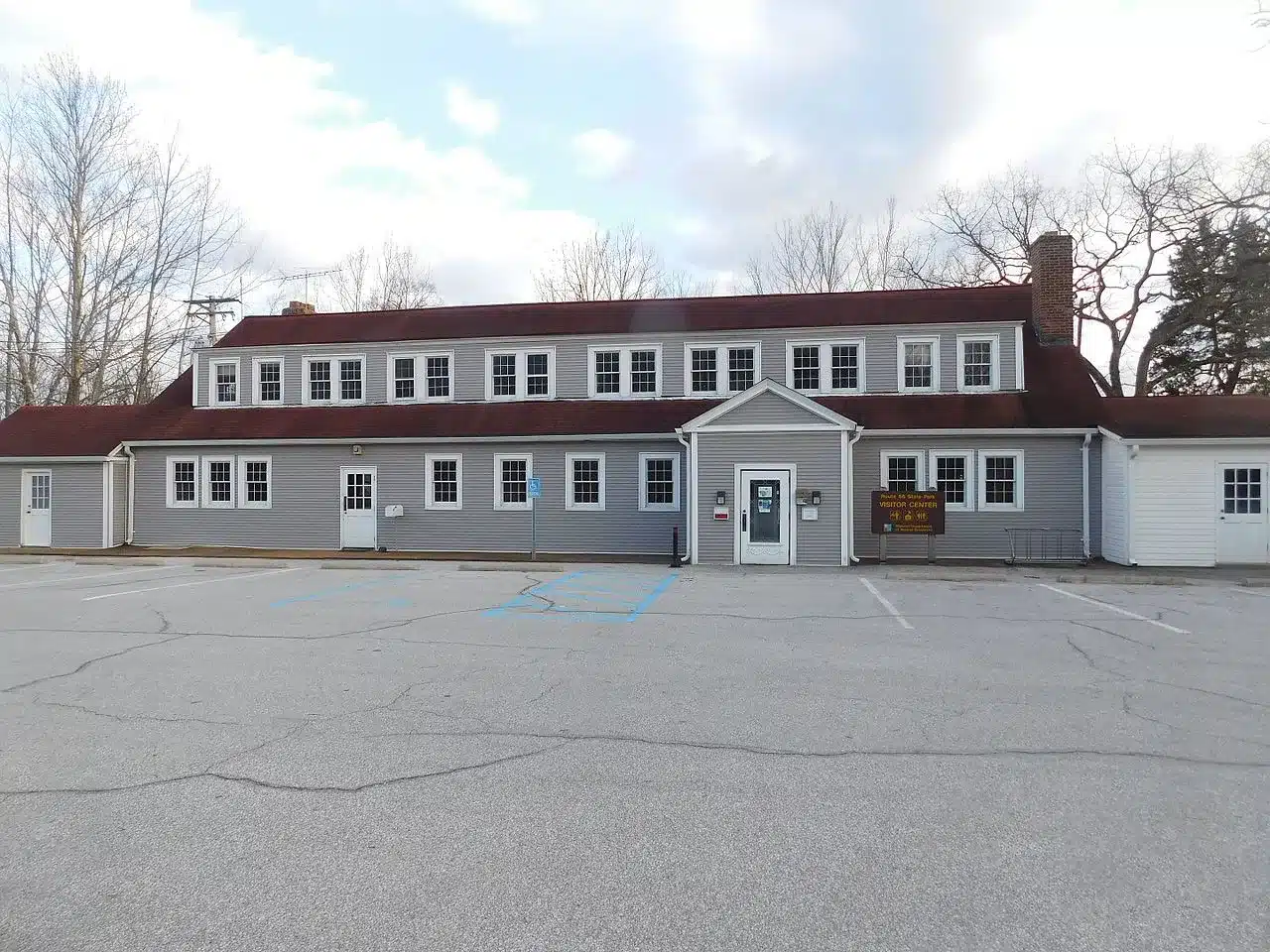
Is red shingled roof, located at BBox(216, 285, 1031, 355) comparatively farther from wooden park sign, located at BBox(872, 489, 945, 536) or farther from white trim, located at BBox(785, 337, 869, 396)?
wooden park sign, located at BBox(872, 489, 945, 536)

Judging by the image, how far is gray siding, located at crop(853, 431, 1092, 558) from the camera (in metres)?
20.9

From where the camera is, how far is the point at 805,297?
25.5 metres

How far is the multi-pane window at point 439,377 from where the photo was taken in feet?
82.4

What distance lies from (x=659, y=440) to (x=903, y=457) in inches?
241

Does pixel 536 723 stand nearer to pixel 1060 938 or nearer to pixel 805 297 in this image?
pixel 1060 938

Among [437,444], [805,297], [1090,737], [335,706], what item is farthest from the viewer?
[805,297]

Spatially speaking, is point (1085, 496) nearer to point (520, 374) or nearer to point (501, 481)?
point (501, 481)

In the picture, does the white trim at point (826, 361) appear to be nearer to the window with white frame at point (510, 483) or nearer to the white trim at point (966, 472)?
the white trim at point (966, 472)

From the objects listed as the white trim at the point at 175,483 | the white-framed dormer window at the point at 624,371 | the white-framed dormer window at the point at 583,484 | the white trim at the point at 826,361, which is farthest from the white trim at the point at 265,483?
the white trim at the point at 826,361

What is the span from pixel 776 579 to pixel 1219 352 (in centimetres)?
2891

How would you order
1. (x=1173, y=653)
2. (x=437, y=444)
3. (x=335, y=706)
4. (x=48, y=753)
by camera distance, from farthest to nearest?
(x=437, y=444), (x=1173, y=653), (x=335, y=706), (x=48, y=753)

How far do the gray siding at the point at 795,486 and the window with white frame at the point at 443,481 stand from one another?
23.4 feet

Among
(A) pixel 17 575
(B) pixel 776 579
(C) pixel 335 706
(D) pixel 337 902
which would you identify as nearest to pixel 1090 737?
(D) pixel 337 902

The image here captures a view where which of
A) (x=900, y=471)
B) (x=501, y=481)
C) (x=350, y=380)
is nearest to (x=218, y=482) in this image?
(x=350, y=380)
